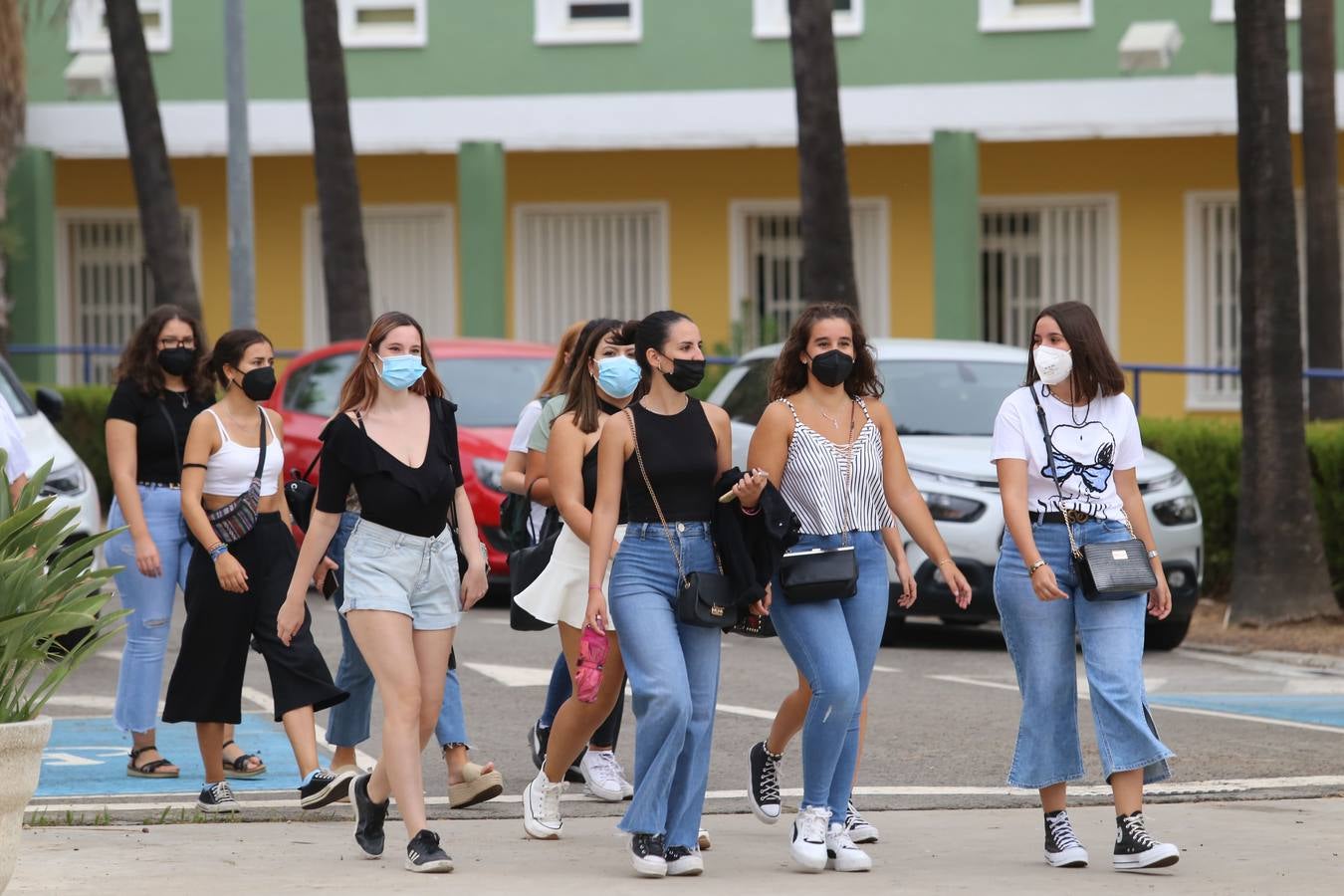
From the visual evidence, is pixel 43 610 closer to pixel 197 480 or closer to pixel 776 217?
pixel 197 480

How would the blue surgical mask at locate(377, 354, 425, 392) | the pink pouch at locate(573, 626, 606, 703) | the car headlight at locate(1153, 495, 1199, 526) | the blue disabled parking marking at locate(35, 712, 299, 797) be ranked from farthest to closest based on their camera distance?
the car headlight at locate(1153, 495, 1199, 526) < the blue disabled parking marking at locate(35, 712, 299, 797) < the blue surgical mask at locate(377, 354, 425, 392) < the pink pouch at locate(573, 626, 606, 703)

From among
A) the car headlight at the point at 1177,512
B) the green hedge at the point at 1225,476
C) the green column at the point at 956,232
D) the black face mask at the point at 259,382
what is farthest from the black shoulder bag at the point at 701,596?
the green column at the point at 956,232

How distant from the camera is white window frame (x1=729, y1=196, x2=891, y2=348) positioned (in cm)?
2595

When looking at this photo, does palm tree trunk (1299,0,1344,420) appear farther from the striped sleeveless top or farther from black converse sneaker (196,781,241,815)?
black converse sneaker (196,781,241,815)

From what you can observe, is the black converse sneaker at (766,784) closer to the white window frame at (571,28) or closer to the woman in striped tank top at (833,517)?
the woman in striped tank top at (833,517)

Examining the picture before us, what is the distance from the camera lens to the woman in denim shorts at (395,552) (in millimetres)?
7109

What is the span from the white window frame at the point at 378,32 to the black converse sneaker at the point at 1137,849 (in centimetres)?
1975

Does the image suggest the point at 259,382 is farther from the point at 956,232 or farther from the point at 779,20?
the point at 779,20

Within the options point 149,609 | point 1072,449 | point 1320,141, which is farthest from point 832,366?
point 1320,141

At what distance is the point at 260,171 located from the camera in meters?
26.7

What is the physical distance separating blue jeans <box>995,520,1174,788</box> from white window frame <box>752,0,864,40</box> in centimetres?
1813

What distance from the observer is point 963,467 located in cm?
1281

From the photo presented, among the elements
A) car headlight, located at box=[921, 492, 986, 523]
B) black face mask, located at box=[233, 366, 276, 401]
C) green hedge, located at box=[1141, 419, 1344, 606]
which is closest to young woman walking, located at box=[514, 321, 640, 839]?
black face mask, located at box=[233, 366, 276, 401]

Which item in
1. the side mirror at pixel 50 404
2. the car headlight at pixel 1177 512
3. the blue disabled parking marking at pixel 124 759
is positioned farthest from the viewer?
the car headlight at pixel 1177 512
